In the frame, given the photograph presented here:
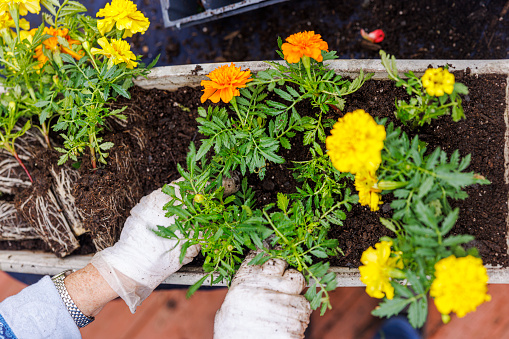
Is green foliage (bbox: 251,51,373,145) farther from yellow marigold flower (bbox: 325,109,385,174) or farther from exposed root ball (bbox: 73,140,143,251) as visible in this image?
exposed root ball (bbox: 73,140,143,251)

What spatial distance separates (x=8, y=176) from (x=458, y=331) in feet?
7.33

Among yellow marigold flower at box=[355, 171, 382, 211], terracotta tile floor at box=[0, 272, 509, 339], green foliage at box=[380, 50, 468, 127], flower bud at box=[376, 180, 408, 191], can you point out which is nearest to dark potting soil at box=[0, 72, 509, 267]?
green foliage at box=[380, 50, 468, 127]

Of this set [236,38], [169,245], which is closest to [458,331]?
[169,245]

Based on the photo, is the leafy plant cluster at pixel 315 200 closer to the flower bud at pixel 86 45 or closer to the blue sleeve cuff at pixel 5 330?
the flower bud at pixel 86 45

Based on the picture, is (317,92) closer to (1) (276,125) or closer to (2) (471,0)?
(1) (276,125)

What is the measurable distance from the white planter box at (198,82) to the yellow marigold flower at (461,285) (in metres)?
0.51

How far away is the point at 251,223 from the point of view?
111 cm

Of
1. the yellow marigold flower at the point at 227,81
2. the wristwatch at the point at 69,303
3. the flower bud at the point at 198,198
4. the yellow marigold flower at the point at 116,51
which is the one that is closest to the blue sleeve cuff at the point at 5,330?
the wristwatch at the point at 69,303

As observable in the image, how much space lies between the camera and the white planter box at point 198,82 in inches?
51.0

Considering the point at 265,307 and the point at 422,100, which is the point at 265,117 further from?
the point at 265,307

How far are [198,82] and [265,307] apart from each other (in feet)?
2.80

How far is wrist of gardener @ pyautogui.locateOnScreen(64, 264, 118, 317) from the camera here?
1.27m

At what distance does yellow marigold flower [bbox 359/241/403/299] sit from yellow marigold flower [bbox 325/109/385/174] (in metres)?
0.22

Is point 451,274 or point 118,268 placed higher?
point 451,274
